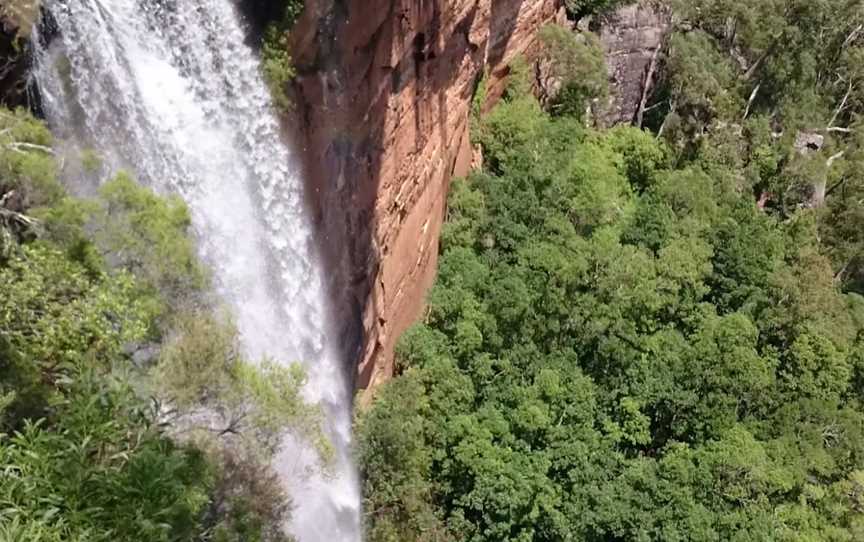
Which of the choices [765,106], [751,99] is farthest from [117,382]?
[765,106]

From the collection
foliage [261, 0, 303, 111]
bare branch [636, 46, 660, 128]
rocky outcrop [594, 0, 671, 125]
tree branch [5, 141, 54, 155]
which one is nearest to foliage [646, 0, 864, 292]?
bare branch [636, 46, 660, 128]

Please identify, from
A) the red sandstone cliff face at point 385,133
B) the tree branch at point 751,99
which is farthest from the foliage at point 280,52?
the tree branch at point 751,99

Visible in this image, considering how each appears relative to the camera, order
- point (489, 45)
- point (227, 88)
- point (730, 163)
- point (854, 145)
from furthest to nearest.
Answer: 1. point (854, 145)
2. point (730, 163)
3. point (489, 45)
4. point (227, 88)

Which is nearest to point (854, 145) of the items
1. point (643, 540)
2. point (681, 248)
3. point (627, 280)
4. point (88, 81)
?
point (681, 248)

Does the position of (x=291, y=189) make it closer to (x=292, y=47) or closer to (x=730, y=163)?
(x=292, y=47)

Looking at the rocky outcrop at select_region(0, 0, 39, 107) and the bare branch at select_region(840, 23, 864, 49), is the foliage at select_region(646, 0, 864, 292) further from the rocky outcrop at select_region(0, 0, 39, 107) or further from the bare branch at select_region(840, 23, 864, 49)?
the rocky outcrop at select_region(0, 0, 39, 107)
